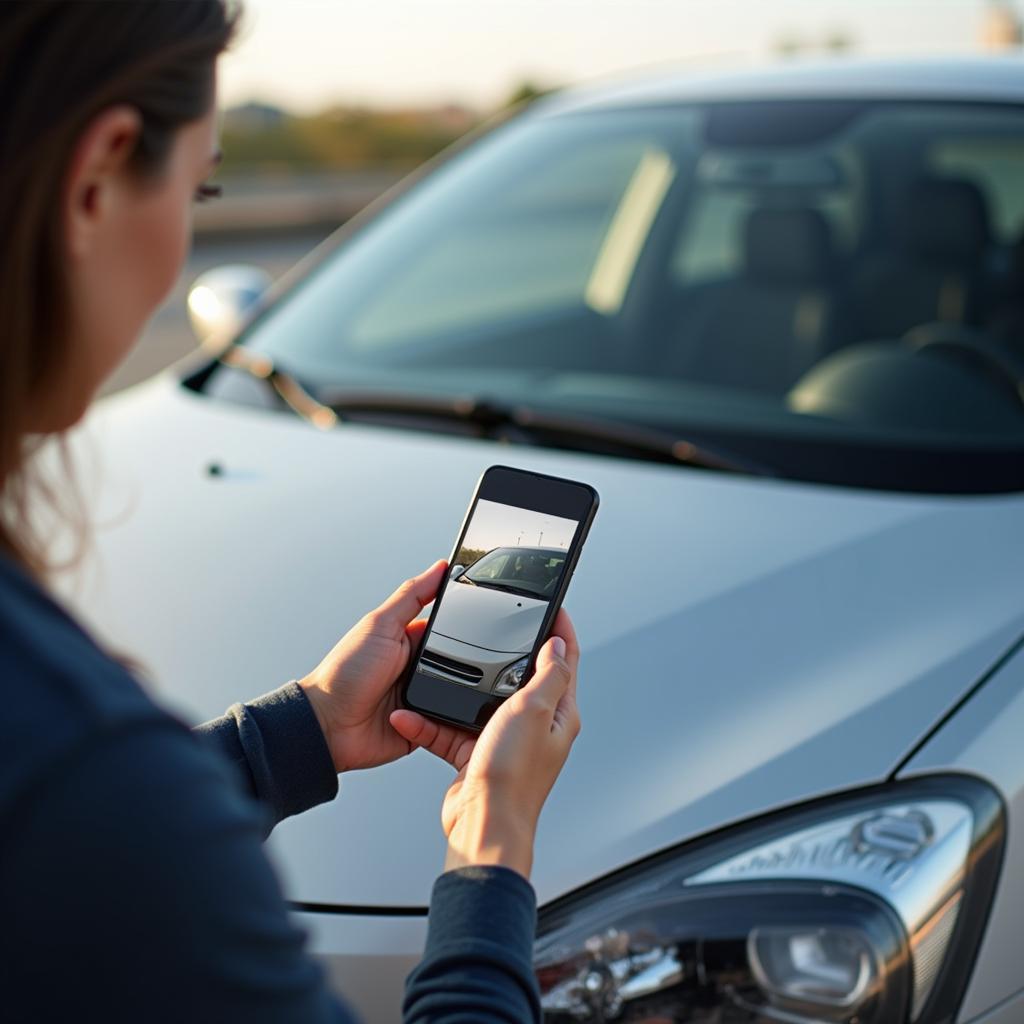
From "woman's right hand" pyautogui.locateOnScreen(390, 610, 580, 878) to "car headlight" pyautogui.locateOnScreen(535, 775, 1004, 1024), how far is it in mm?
304

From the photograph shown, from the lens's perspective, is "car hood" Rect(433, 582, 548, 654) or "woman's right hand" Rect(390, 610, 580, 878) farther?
"car hood" Rect(433, 582, 548, 654)

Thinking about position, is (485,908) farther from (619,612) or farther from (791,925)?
(619,612)

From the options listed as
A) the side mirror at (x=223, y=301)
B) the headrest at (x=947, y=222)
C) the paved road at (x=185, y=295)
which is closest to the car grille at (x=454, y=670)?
the paved road at (x=185, y=295)

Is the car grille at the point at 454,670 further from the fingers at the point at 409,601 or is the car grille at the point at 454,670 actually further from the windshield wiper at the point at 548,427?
the windshield wiper at the point at 548,427

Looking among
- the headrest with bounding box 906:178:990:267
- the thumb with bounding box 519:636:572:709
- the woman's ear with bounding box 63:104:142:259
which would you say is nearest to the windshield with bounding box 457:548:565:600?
the thumb with bounding box 519:636:572:709

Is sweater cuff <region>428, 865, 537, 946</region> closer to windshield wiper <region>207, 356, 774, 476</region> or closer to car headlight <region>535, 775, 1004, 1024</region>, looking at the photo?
car headlight <region>535, 775, 1004, 1024</region>

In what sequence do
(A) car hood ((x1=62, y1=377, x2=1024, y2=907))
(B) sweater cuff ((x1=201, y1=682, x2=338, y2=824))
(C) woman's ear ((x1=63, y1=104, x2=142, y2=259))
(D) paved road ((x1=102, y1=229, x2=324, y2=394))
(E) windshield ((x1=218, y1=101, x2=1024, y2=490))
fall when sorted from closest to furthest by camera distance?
1. (C) woman's ear ((x1=63, y1=104, x2=142, y2=259))
2. (B) sweater cuff ((x1=201, y1=682, x2=338, y2=824))
3. (A) car hood ((x1=62, y1=377, x2=1024, y2=907))
4. (E) windshield ((x1=218, y1=101, x2=1024, y2=490))
5. (D) paved road ((x1=102, y1=229, x2=324, y2=394))

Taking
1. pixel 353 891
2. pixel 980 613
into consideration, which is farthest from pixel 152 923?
pixel 980 613

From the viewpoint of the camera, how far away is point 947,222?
3.34m

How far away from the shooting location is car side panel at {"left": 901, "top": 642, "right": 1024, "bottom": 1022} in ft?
4.39

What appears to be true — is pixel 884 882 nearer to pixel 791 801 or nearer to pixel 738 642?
pixel 791 801

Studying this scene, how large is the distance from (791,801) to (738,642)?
242 millimetres

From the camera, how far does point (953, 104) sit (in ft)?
8.55

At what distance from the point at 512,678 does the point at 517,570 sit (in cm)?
10
